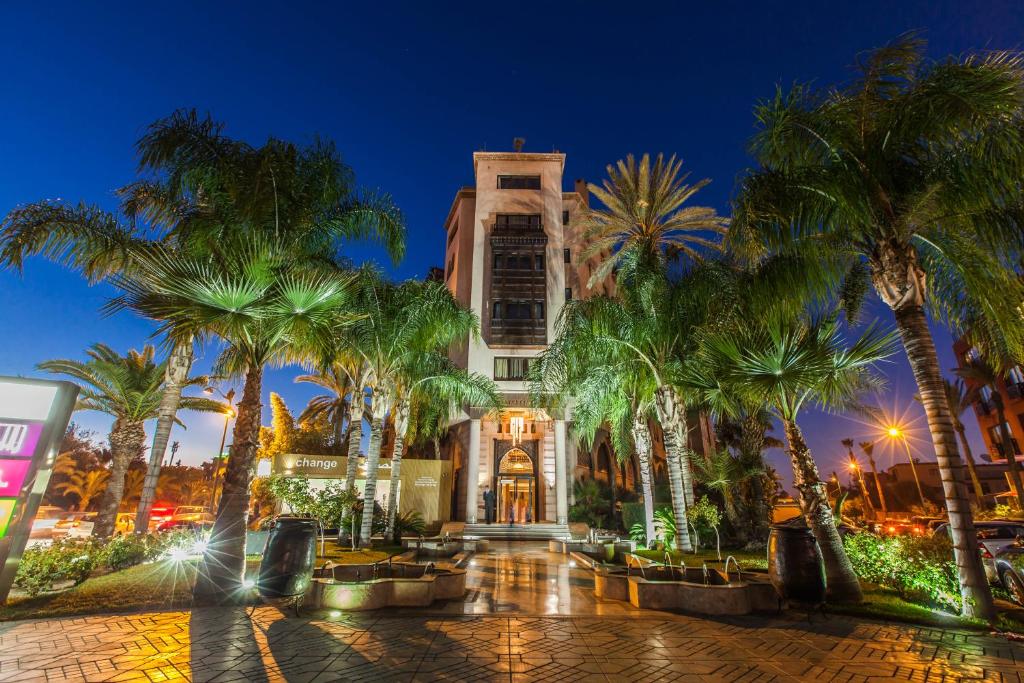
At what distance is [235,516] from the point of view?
7.90m

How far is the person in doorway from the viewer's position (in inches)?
955

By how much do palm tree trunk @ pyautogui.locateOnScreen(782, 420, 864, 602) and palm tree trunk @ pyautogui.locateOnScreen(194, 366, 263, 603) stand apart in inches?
385

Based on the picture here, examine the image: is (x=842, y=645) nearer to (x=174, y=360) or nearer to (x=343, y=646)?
(x=343, y=646)

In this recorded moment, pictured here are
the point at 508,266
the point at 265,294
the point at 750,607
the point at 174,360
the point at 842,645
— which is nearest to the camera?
the point at 842,645

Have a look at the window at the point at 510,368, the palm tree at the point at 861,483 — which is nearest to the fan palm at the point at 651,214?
the window at the point at 510,368

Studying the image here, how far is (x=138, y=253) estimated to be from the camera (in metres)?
9.53

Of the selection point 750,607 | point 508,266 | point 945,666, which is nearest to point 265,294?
point 750,607

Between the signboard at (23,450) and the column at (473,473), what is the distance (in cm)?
1945

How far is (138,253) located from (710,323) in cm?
1355

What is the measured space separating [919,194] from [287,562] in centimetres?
1147

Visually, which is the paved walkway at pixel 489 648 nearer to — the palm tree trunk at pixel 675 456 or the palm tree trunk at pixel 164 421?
the palm tree trunk at pixel 164 421

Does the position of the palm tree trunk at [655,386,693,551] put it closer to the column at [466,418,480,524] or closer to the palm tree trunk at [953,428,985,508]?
the column at [466,418,480,524]

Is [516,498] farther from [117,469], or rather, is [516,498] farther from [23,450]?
[23,450]

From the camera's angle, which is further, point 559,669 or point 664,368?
point 664,368
